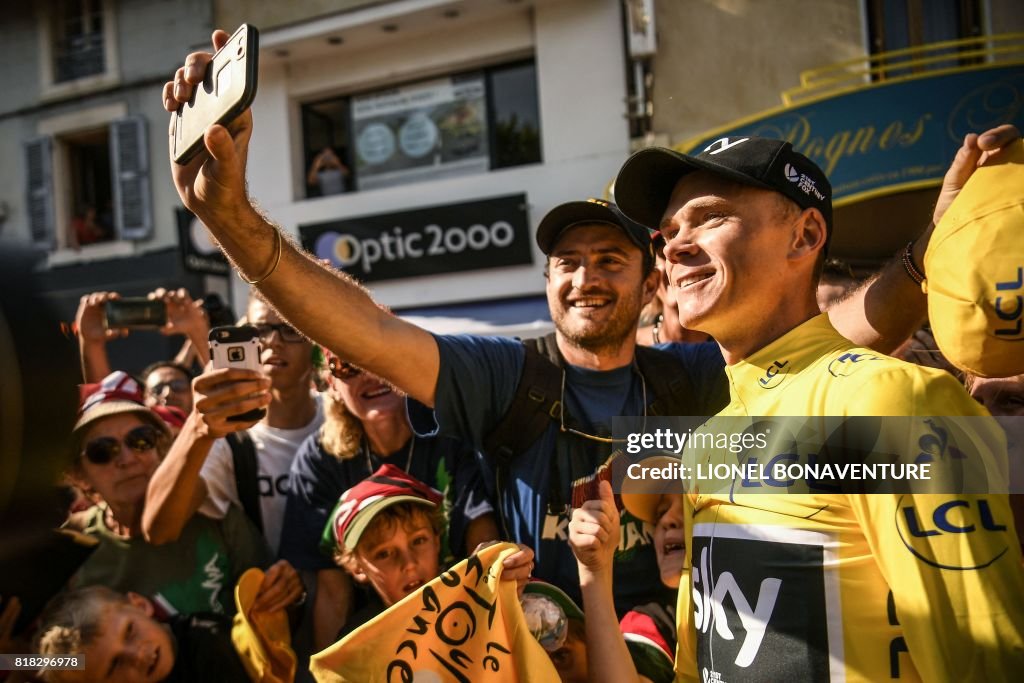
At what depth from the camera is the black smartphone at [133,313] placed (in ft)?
11.5

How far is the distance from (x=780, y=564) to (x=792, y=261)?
2.01ft

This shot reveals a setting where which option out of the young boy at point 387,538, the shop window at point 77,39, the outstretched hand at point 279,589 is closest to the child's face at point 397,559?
the young boy at point 387,538

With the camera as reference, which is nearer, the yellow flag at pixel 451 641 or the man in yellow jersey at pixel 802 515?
the man in yellow jersey at pixel 802 515

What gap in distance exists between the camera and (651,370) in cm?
249

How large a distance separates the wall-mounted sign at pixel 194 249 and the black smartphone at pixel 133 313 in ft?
24.3

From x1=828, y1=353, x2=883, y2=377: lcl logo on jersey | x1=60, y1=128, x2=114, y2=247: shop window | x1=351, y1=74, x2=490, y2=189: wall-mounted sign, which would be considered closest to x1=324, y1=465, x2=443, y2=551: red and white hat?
x1=828, y1=353, x2=883, y2=377: lcl logo on jersey

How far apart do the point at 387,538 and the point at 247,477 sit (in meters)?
0.88

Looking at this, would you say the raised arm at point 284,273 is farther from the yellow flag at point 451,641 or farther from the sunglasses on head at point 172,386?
the sunglasses on head at point 172,386

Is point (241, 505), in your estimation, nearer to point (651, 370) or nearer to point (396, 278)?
point (651, 370)

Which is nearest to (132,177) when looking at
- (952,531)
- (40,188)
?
(40,188)

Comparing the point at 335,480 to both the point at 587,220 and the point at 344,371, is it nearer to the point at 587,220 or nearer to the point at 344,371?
the point at 344,371

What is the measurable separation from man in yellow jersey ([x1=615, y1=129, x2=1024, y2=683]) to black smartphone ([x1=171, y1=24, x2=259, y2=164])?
2.76 ft

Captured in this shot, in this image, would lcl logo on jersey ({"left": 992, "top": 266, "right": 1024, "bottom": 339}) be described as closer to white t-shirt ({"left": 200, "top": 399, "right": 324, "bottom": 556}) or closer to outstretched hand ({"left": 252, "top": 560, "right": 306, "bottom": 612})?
outstretched hand ({"left": 252, "top": 560, "right": 306, "bottom": 612})

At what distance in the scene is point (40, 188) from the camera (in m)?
12.6
